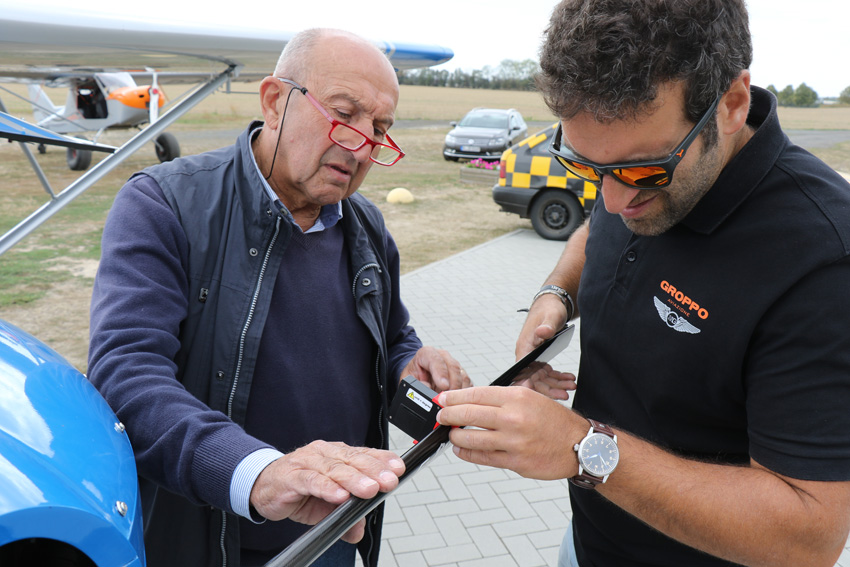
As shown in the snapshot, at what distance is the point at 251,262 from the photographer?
178 cm

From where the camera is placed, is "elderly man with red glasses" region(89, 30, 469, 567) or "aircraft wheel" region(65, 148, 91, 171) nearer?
"elderly man with red glasses" region(89, 30, 469, 567)

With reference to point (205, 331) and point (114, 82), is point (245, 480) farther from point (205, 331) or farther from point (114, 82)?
point (114, 82)

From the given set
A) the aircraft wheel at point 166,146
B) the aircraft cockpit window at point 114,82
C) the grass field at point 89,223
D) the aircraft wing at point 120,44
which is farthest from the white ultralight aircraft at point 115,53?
the aircraft cockpit window at point 114,82

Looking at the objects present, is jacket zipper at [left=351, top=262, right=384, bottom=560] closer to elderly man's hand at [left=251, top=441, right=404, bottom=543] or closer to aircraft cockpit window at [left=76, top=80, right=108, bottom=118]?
elderly man's hand at [left=251, top=441, right=404, bottom=543]

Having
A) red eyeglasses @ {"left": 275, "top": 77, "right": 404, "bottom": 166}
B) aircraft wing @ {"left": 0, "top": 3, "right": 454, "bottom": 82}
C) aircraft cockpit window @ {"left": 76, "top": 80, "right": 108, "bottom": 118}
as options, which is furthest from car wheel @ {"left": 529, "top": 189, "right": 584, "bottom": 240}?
aircraft cockpit window @ {"left": 76, "top": 80, "right": 108, "bottom": 118}

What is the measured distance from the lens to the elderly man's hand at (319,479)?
116cm

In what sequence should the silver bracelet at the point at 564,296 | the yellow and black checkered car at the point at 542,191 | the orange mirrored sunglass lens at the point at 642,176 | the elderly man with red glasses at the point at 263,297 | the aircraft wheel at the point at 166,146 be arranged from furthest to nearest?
the aircraft wheel at the point at 166,146
the yellow and black checkered car at the point at 542,191
the silver bracelet at the point at 564,296
the elderly man with red glasses at the point at 263,297
the orange mirrored sunglass lens at the point at 642,176

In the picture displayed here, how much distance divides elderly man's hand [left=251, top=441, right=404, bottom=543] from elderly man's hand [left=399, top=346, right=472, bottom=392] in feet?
2.33

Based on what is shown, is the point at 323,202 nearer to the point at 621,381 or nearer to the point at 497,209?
the point at 621,381

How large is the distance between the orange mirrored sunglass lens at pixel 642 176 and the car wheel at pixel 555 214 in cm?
869

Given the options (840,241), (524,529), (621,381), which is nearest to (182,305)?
(621,381)

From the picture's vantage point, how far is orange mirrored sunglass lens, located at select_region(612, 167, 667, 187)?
1.37m

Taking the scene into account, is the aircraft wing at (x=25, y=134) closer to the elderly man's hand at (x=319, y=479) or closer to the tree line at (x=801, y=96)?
the elderly man's hand at (x=319, y=479)

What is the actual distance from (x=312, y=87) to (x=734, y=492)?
60.0 inches
